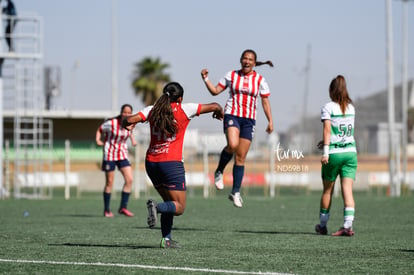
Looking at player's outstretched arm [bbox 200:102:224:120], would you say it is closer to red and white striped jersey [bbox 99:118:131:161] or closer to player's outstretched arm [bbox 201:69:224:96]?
player's outstretched arm [bbox 201:69:224:96]

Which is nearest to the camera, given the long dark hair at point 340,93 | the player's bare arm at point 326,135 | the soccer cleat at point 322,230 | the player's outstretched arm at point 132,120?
the player's outstretched arm at point 132,120

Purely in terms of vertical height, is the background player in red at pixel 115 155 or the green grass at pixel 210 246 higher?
the background player in red at pixel 115 155

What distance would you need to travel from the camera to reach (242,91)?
519 inches

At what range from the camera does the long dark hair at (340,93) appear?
12492mm

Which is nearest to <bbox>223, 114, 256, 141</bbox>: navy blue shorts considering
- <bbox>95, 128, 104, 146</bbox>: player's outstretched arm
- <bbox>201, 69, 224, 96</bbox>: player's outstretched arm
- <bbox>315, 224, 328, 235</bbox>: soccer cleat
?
<bbox>201, 69, 224, 96</bbox>: player's outstretched arm

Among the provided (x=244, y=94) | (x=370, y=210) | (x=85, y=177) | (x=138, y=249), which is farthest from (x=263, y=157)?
(x=138, y=249)

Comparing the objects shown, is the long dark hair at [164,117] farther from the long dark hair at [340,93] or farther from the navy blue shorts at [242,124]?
the long dark hair at [340,93]

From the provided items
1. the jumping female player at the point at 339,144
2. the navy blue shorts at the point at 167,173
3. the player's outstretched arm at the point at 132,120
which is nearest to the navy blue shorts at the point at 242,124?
the jumping female player at the point at 339,144

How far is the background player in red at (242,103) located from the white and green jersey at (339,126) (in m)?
1.18

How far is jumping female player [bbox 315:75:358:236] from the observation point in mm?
12492


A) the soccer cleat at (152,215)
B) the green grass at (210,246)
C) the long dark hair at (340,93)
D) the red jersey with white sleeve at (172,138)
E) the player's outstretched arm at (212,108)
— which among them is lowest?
the green grass at (210,246)

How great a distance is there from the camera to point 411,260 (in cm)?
941

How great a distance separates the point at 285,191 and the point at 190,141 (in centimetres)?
484

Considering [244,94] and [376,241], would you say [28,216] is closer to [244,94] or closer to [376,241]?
[244,94]
